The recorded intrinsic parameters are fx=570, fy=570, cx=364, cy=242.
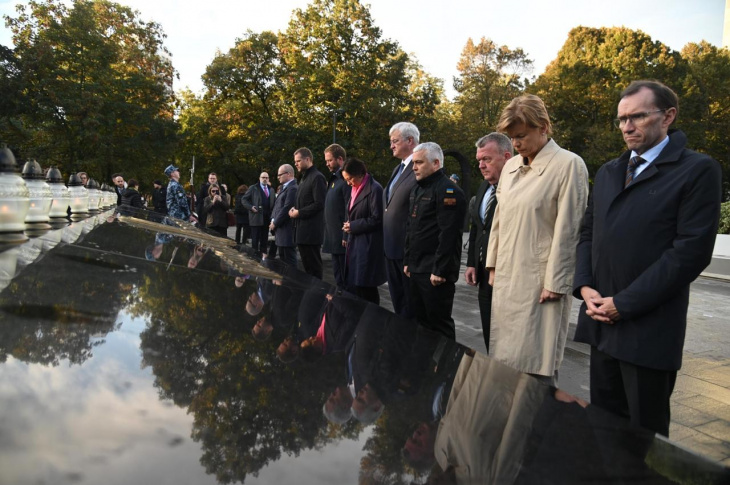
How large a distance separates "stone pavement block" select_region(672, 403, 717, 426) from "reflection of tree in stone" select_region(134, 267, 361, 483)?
3.22 meters

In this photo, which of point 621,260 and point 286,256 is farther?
point 286,256

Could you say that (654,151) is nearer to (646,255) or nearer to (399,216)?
(646,255)

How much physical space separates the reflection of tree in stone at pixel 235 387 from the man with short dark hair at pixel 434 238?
288 centimetres

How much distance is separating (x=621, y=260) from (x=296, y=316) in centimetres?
140

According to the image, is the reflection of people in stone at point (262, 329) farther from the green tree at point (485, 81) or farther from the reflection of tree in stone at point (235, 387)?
the green tree at point (485, 81)

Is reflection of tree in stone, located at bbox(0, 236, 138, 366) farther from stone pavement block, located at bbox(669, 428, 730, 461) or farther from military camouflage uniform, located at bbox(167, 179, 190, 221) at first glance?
military camouflage uniform, located at bbox(167, 179, 190, 221)

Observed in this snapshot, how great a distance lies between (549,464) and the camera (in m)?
0.71

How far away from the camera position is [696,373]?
15.5ft

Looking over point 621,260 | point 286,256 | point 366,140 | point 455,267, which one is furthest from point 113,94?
point 621,260

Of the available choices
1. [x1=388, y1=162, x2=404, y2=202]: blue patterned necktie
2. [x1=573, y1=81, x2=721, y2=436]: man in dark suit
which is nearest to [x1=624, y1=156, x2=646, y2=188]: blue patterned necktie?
[x1=573, y1=81, x2=721, y2=436]: man in dark suit

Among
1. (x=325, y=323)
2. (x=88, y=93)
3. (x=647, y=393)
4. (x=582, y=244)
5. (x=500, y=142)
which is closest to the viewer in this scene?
(x=325, y=323)

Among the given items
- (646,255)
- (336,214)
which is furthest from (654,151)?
(336,214)

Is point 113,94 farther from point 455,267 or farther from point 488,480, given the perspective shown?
point 488,480

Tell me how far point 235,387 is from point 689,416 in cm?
372
